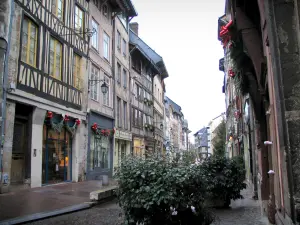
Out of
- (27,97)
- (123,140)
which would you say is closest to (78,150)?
(27,97)

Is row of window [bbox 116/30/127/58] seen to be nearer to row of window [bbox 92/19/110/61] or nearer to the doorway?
row of window [bbox 92/19/110/61]

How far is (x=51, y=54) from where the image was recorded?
14.0 m

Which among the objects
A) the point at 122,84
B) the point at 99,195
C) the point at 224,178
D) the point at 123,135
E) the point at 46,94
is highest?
the point at 122,84

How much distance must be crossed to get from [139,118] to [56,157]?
14.8m

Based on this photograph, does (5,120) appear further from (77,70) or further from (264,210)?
(264,210)

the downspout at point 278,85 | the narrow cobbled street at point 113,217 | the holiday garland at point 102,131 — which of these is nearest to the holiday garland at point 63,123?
the holiday garland at point 102,131

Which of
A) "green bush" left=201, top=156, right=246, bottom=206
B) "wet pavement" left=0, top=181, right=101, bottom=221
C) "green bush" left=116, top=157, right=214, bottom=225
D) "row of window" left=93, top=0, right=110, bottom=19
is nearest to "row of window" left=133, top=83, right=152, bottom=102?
"row of window" left=93, top=0, right=110, bottom=19

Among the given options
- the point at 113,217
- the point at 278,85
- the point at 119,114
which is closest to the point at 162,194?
the point at 278,85

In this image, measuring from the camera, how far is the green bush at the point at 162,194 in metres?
4.30

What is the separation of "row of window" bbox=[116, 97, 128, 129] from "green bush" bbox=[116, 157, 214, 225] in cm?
1836

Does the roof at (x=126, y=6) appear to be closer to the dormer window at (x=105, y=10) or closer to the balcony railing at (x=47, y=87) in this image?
the dormer window at (x=105, y=10)

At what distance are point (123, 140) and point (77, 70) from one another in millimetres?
9386

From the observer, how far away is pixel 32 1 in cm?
1230

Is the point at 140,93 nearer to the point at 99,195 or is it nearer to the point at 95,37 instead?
the point at 95,37
